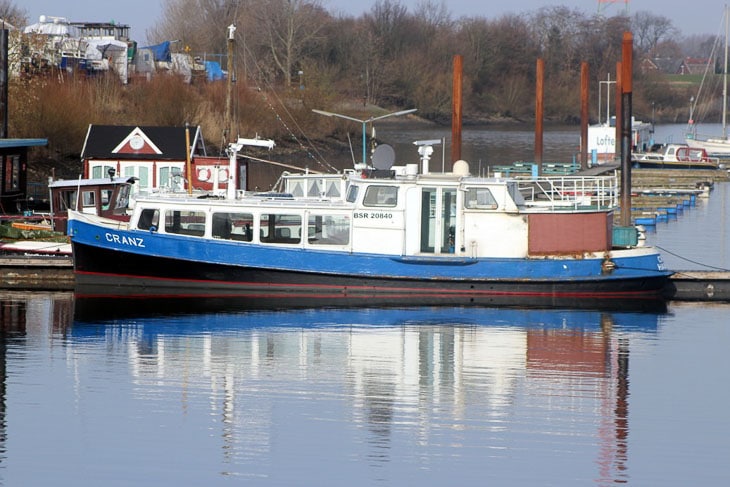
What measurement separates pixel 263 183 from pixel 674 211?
16.5 meters

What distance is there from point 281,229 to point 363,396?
834 centimetres

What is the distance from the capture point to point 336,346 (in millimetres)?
23500

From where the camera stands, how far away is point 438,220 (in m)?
27.2

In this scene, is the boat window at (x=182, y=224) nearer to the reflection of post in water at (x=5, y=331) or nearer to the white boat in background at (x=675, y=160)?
the reflection of post in water at (x=5, y=331)

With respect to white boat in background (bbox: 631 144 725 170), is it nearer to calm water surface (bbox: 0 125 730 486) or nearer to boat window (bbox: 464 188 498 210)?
calm water surface (bbox: 0 125 730 486)

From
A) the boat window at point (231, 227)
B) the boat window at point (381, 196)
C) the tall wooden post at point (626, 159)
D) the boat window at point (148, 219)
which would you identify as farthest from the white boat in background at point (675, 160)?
the boat window at point (148, 219)

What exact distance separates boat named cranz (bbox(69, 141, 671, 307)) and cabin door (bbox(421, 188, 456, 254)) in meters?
0.02

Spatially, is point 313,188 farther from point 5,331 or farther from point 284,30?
point 284,30

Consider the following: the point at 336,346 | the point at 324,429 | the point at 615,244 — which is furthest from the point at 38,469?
the point at 615,244

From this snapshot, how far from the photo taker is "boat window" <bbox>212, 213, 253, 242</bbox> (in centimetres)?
2756

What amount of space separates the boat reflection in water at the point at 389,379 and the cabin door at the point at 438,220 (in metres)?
1.33

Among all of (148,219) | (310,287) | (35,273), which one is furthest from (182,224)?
(35,273)

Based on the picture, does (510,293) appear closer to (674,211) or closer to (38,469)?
(38,469)

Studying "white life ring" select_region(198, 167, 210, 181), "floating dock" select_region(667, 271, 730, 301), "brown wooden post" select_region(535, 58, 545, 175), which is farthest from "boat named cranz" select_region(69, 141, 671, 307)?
"brown wooden post" select_region(535, 58, 545, 175)
